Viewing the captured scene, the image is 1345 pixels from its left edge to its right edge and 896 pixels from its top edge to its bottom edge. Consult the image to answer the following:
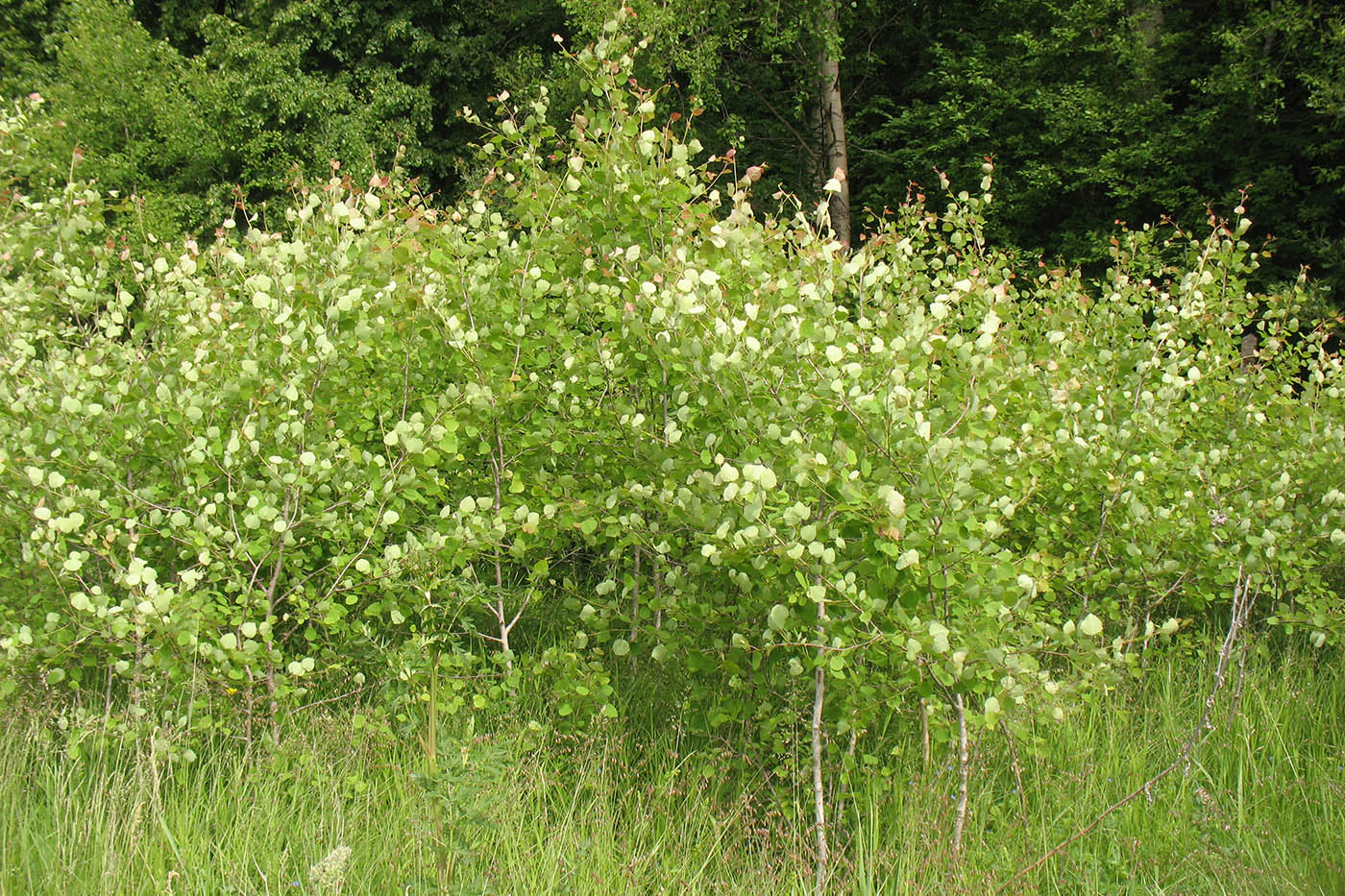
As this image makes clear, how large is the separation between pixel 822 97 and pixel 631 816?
1115cm

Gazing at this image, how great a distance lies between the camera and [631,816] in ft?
9.64

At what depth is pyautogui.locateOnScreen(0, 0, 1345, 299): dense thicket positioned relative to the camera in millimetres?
11273

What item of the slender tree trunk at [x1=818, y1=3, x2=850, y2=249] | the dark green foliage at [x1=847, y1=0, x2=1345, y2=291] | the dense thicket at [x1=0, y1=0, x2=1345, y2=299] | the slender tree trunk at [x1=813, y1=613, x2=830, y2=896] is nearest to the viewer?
the slender tree trunk at [x1=813, y1=613, x2=830, y2=896]

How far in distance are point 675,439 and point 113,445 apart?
1722 mm

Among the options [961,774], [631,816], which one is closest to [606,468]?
[631,816]

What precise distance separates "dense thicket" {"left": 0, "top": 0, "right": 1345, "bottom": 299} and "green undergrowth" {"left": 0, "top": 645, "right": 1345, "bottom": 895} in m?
8.69

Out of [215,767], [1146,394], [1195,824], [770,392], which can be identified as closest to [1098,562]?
[1146,394]

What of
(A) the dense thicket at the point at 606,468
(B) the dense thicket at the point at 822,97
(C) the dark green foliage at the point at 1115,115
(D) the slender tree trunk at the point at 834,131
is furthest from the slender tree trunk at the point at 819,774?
(D) the slender tree trunk at the point at 834,131

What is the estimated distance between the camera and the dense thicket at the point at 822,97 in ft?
37.0

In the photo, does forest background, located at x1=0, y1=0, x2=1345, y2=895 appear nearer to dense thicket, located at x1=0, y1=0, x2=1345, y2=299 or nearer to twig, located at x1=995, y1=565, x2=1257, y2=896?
twig, located at x1=995, y1=565, x2=1257, y2=896

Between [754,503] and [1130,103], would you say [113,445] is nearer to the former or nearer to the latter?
[754,503]

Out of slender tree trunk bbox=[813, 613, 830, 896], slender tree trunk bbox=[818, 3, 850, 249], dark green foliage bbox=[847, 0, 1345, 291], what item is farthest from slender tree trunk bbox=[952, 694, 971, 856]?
slender tree trunk bbox=[818, 3, 850, 249]

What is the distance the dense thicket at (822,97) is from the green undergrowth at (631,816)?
8.69 metres

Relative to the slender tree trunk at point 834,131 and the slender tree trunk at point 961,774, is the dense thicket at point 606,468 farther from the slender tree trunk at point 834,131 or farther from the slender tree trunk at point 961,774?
the slender tree trunk at point 834,131
